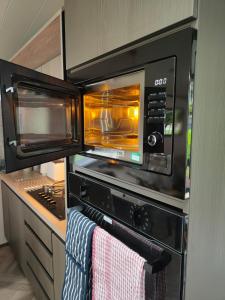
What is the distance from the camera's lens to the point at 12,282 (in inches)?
79.9

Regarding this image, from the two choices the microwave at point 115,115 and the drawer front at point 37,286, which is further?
the drawer front at point 37,286

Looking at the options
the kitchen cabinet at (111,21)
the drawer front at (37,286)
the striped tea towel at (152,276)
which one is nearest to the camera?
the kitchen cabinet at (111,21)

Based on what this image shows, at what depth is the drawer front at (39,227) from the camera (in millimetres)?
1360

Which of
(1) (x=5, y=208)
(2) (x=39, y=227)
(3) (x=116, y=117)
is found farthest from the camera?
(1) (x=5, y=208)

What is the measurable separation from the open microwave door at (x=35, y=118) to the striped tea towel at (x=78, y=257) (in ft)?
0.96

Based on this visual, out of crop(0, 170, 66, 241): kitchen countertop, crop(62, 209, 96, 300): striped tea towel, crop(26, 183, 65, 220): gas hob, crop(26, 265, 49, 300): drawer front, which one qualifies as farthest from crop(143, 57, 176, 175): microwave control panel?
crop(26, 265, 49, 300): drawer front

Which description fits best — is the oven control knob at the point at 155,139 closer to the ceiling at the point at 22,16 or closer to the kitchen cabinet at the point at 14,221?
the ceiling at the point at 22,16

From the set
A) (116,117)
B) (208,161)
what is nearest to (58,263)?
(116,117)

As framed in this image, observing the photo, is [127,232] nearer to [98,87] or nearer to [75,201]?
[75,201]

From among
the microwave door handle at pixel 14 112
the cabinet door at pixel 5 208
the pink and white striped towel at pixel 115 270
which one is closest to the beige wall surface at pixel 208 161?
the pink and white striped towel at pixel 115 270

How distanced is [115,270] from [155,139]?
0.45 meters

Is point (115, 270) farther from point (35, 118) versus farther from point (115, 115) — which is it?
point (35, 118)

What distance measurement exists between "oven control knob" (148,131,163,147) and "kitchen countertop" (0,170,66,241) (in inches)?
31.4

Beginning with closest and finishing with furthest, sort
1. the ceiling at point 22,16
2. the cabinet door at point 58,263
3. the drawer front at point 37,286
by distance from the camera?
the cabinet door at point 58,263
the ceiling at point 22,16
the drawer front at point 37,286
